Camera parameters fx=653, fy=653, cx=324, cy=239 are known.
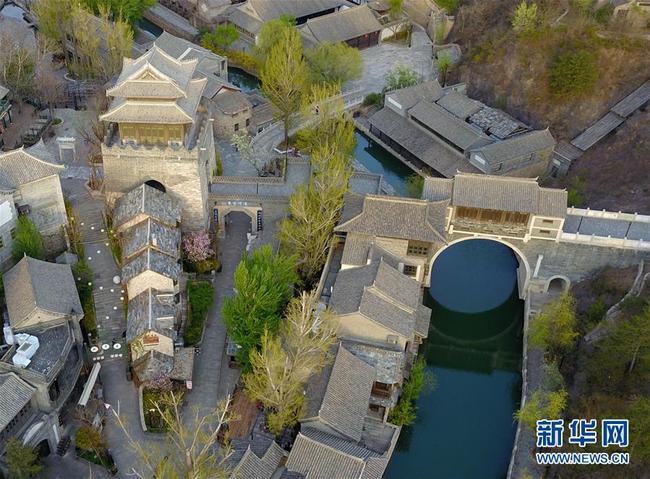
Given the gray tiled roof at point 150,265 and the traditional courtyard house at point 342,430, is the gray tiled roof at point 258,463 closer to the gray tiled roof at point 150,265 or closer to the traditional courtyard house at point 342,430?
the traditional courtyard house at point 342,430

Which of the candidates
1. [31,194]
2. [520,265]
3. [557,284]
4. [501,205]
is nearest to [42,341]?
[31,194]

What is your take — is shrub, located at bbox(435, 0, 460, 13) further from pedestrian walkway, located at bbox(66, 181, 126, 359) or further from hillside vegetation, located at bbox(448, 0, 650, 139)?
pedestrian walkway, located at bbox(66, 181, 126, 359)

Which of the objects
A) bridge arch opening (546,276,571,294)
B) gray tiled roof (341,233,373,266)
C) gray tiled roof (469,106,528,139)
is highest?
gray tiled roof (341,233,373,266)

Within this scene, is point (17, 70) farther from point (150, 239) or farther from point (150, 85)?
point (150, 239)

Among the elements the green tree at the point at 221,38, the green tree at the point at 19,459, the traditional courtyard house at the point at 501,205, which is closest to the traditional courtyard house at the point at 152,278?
the green tree at the point at 19,459

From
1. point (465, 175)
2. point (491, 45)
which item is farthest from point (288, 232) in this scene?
point (491, 45)

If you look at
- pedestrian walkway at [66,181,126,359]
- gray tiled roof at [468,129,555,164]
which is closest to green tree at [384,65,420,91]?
gray tiled roof at [468,129,555,164]
